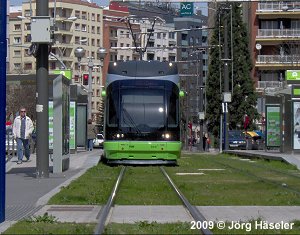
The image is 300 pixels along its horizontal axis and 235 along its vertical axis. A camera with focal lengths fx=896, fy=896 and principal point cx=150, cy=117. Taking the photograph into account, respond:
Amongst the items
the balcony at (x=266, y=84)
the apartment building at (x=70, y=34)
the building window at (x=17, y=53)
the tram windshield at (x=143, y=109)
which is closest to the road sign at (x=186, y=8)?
the tram windshield at (x=143, y=109)

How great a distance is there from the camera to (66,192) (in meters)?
18.1

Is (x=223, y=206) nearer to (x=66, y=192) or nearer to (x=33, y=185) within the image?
(x=66, y=192)

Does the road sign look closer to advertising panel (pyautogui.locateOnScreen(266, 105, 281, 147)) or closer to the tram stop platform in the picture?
advertising panel (pyautogui.locateOnScreen(266, 105, 281, 147))

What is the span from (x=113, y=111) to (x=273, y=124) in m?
17.8

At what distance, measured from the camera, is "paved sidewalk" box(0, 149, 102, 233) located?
14.8 m

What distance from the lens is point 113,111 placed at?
97.5ft

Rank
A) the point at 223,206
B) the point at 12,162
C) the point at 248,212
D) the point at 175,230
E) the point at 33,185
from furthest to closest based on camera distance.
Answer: the point at 12,162, the point at 33,185, the point at 223,206, the point at 248,212, the point at 175,230

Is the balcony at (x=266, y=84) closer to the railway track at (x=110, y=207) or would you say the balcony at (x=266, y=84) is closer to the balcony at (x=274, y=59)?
the balcony at (x=274, y=59)

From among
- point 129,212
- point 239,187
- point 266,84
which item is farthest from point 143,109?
point 266,84

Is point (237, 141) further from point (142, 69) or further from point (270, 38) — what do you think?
point (142, 69)

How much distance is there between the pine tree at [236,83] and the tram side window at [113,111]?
54299mm

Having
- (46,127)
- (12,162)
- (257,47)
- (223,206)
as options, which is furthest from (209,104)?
(223,206)

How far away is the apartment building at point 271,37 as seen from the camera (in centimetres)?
8962

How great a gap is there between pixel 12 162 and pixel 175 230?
70.7ft
